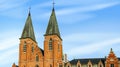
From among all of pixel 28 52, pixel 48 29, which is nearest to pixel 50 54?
pixel 28 52

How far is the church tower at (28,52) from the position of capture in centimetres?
12250

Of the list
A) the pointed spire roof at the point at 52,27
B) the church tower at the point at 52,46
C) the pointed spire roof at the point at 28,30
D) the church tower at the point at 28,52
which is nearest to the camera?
the church tower at the point at 52,46

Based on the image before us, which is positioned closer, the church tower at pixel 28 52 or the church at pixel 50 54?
the church at pixel 50 54

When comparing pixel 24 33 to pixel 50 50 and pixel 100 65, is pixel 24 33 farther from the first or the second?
pixel 100 65

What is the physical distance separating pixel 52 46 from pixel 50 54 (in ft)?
8.52

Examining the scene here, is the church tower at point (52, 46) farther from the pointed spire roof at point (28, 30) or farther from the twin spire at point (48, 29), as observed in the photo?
the pointed spire roof at point (28, 30)

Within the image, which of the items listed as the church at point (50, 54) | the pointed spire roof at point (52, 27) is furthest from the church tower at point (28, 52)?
the pointed spire roof at point (52, 27)

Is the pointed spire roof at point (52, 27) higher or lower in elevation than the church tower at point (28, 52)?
higher

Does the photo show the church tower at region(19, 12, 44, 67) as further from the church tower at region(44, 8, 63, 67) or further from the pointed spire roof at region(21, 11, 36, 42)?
the church tower at region(44, 8, 63, 67)

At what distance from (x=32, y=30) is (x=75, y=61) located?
17603 mm

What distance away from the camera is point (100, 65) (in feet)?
393

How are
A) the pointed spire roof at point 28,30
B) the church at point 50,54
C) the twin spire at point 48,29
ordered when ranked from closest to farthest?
the church at point 50,54 → the twin spire at point 48,29 → the pointed spire roof at point 28,30

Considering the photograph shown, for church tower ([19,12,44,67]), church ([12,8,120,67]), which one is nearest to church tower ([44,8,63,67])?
church ([12,8,120,67])

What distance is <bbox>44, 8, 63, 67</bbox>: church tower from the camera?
120438mm
